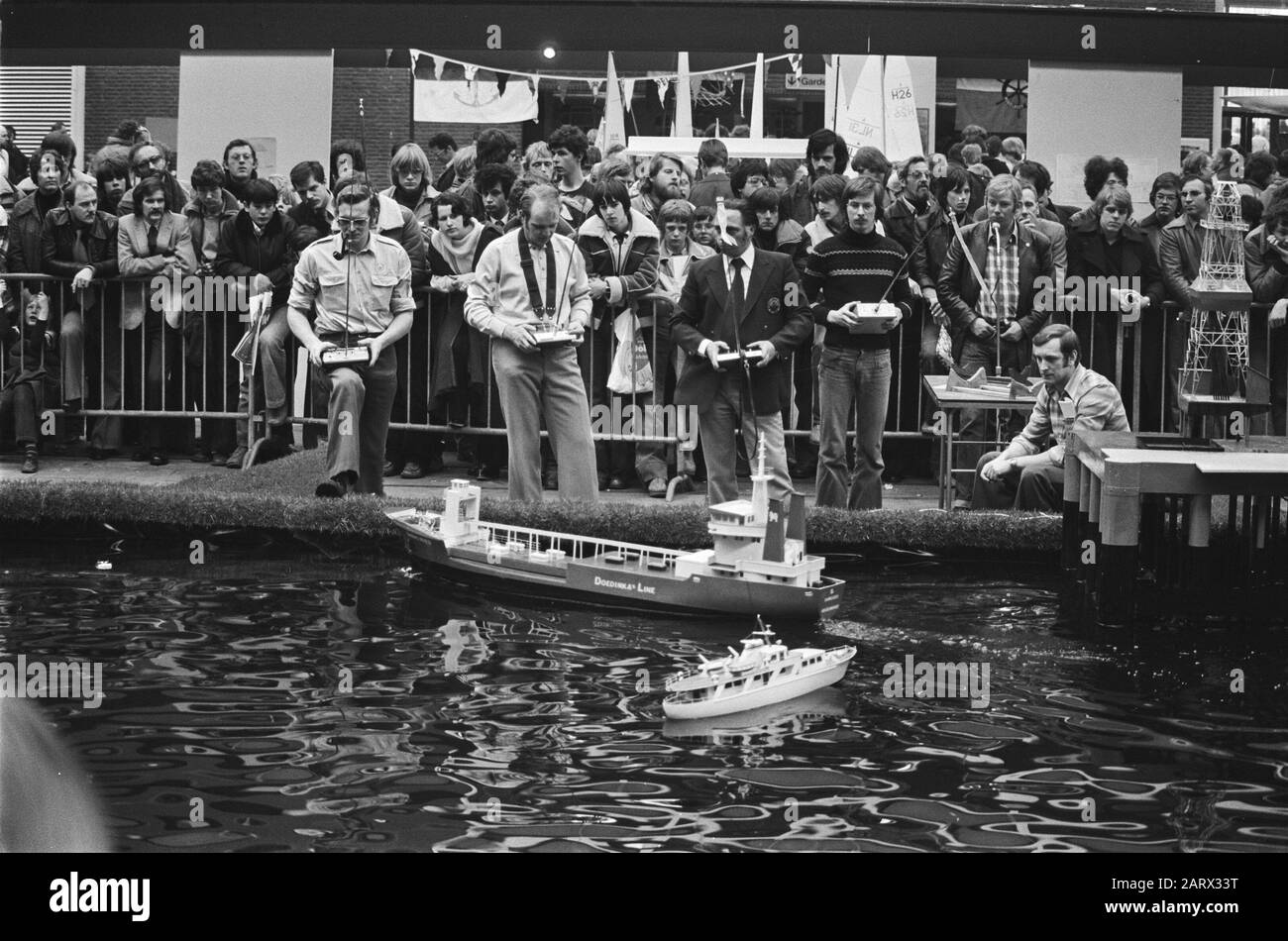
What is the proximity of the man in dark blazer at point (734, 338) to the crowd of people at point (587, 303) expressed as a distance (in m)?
0.02

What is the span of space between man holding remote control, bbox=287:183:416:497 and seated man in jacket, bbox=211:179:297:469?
4.60ft

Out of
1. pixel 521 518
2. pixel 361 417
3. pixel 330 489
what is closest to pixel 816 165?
pixel 361 417

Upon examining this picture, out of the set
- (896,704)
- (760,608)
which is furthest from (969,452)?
(896,704)

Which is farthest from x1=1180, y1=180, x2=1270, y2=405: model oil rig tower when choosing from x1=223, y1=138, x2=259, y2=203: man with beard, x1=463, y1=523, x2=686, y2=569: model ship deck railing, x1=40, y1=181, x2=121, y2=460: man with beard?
x1=40, y1=181, x2=121, y2=460: man with beard

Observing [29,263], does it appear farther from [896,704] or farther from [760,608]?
[896,704]

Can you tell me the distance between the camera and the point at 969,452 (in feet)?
52.3

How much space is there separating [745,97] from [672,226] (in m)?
17.6

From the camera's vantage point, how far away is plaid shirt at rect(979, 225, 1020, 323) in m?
15.6

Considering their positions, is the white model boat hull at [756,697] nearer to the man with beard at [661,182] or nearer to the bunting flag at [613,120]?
the man with beard at [661,182]

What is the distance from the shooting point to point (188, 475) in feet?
53.8

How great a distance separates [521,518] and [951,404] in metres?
3.39

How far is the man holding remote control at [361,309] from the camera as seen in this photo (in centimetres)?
1505
